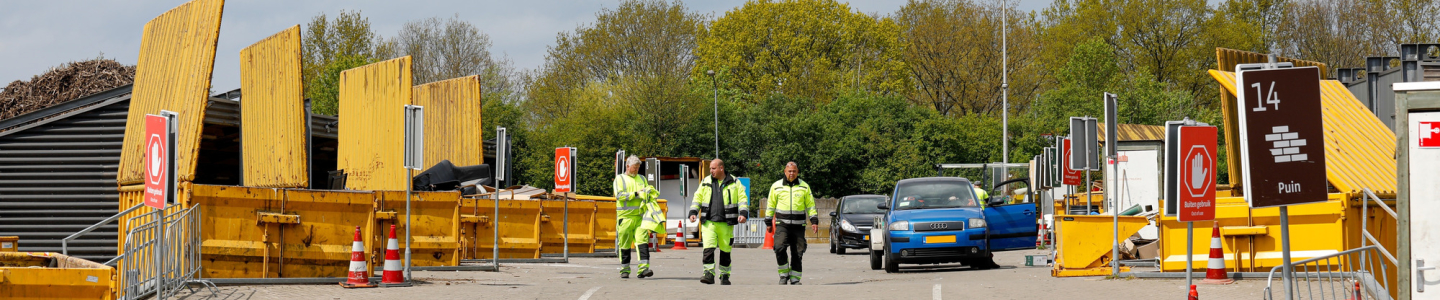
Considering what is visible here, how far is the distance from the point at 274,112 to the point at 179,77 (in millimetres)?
3397

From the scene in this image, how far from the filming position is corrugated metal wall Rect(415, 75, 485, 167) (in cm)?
2461

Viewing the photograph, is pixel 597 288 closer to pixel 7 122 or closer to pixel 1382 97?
pixel 7 122

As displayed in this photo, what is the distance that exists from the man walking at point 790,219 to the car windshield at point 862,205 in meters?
13.3

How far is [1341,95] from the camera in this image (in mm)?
14891

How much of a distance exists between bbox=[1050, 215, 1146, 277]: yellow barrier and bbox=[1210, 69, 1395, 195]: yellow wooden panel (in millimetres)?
1993

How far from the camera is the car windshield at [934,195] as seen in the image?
17.9m

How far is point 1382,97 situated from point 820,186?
2782 centimetres

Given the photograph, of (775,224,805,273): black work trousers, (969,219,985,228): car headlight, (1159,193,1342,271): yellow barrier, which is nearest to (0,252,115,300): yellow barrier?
(775,224,805,273): black work trousers

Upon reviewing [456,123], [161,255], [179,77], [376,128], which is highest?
[179,77]

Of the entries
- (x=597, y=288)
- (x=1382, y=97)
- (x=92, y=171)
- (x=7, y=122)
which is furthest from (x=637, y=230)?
(x=1382, y=97)

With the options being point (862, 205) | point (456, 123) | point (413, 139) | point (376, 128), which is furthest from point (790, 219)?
point (862, 205)

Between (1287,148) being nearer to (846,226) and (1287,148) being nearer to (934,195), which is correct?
(934,195)

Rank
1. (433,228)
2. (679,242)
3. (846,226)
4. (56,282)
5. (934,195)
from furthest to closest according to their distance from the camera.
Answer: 1. (679,242)
2. (846,226)
3. (934,195)
4. (433,228)
5. (56,282)

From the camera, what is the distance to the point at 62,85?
23.6m
